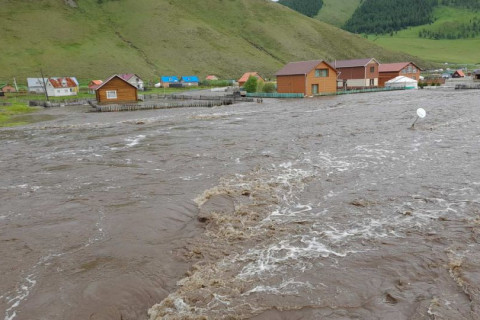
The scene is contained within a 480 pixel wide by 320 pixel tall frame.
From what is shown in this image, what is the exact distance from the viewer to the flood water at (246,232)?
7898 millimetres

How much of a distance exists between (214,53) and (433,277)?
132m

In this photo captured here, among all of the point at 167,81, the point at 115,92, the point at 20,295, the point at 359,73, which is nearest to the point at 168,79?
the point at 167,81

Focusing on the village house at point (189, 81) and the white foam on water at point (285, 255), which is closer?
the white foam on water at point (285, 255)

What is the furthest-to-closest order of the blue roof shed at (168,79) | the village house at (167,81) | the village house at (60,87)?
1. the blue roof shed at (168,79)
2. the village house at (167,81)
3. the village house at (60,87)

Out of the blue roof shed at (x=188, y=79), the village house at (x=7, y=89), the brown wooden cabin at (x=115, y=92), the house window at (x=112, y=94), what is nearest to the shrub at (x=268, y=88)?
the brown wooden cabin at (x=115, y=92)

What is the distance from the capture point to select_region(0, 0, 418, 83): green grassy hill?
111 m

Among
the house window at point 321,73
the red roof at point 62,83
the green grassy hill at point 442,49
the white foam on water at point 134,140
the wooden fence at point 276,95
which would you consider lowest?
the white foam on water at point 134,140

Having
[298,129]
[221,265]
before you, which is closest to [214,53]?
[298,129]

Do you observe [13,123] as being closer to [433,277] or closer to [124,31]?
[433,277]

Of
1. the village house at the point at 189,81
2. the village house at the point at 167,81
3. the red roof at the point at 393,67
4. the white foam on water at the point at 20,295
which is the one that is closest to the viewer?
the white foam on water at the point at 20,295

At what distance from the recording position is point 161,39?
134625 millimetres

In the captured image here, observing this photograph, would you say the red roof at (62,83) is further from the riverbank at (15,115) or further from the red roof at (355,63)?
the red roof at (355,63)

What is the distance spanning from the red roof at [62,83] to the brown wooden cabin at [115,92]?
81.4 feet

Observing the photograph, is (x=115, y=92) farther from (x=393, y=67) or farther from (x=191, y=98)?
(x=393, y=67)
